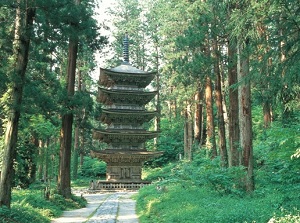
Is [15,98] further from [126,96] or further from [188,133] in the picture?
[188,133]

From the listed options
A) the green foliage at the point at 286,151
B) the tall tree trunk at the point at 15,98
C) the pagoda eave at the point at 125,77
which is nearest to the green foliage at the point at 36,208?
the tall tree trunk at the point at 15,98

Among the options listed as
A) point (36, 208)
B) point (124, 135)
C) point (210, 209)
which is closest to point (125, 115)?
point (124, 135)

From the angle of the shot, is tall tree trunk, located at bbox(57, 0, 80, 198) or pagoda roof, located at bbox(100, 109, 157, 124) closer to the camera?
tall tree trunk, located at bbox(57, 0, 80, 198)

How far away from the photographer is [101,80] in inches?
1321

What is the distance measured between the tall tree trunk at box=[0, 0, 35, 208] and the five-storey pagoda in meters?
19.5

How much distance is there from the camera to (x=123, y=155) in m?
29.3

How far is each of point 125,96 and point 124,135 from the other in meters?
3.61

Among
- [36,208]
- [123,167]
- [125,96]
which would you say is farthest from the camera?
[125,96]

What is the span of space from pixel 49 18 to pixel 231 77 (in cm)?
817

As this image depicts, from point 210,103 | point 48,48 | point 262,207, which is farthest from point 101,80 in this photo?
point 262,207

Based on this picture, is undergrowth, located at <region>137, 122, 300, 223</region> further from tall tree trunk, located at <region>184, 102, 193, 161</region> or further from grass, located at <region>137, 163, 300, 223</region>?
tall tree trunk, located at <region>184, 102, 193, 161</region>

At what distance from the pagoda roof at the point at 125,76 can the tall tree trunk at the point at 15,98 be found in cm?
2099

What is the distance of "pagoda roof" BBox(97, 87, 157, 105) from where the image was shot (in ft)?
99.6

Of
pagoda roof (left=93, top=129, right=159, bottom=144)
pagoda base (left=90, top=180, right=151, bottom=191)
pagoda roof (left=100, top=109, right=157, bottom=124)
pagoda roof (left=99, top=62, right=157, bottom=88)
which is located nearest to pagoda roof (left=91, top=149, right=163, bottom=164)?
pagoda roof (left=93, top=129, right=159, bottom=144)
